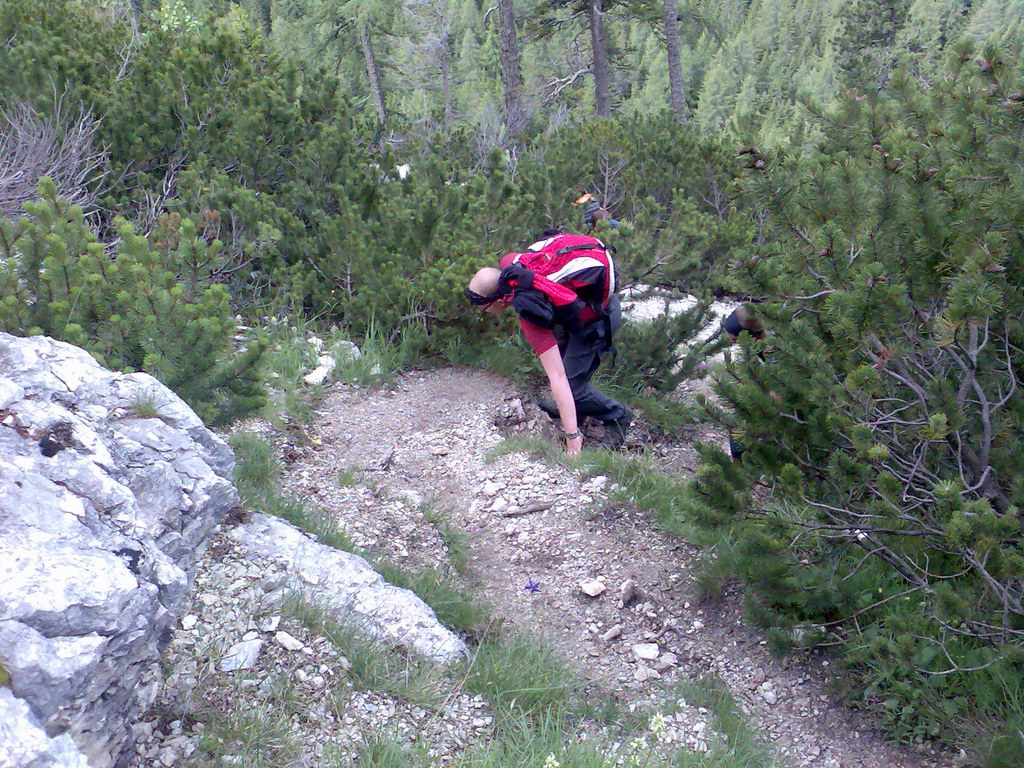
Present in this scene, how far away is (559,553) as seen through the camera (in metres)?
4.31

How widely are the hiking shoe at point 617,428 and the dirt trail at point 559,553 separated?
0.51m

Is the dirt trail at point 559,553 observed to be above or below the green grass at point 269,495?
below

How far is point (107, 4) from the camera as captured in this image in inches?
462

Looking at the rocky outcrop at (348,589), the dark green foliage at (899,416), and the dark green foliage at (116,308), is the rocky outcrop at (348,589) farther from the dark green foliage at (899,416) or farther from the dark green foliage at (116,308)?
the dark green foliage at (899,416)

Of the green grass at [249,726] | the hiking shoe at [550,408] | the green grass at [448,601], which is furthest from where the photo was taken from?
the hiking shoe at [550,408]

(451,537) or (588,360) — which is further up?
(588,360)

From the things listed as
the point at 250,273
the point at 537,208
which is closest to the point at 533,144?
the point at 537,208

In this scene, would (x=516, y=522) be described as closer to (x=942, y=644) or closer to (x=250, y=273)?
(x=942, y=644)

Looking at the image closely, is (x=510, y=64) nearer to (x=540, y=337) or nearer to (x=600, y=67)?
(x=600, y=67)

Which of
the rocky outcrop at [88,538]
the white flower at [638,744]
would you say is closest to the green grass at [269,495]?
the rocky outcrop at [88,538]

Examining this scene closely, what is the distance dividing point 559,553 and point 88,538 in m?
2.67

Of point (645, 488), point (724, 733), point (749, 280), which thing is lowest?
point (645, 488)

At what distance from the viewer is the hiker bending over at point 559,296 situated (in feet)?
15.6

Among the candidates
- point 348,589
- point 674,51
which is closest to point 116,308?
point 348,589
